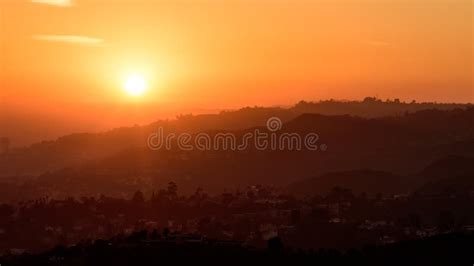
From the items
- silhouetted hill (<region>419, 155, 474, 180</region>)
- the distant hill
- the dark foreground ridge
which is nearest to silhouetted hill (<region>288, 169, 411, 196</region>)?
silhouetted hill (<region>419, 155, 474, 180</region>)

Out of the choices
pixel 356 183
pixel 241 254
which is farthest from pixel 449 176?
pixel 241 254

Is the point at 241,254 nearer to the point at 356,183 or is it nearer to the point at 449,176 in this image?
the point at 449,176

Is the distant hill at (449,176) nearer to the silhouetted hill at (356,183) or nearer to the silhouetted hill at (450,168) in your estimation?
the silhouetted hill at (450,168)

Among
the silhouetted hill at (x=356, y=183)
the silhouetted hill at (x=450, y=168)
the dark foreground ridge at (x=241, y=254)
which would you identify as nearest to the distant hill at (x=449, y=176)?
the silhouetted hill at (x=450, y=168)

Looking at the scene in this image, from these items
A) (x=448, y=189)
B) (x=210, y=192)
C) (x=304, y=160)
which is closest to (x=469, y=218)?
(x=448, y=189)

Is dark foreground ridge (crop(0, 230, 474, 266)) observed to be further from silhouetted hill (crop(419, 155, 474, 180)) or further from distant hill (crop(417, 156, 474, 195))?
silhouetted hill (crop(419, 155, 474, 180))

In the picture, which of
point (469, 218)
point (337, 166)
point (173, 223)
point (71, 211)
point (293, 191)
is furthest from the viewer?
point (337, 166)

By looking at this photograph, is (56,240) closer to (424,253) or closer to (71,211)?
(71,211)

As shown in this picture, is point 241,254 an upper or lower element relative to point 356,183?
lower
